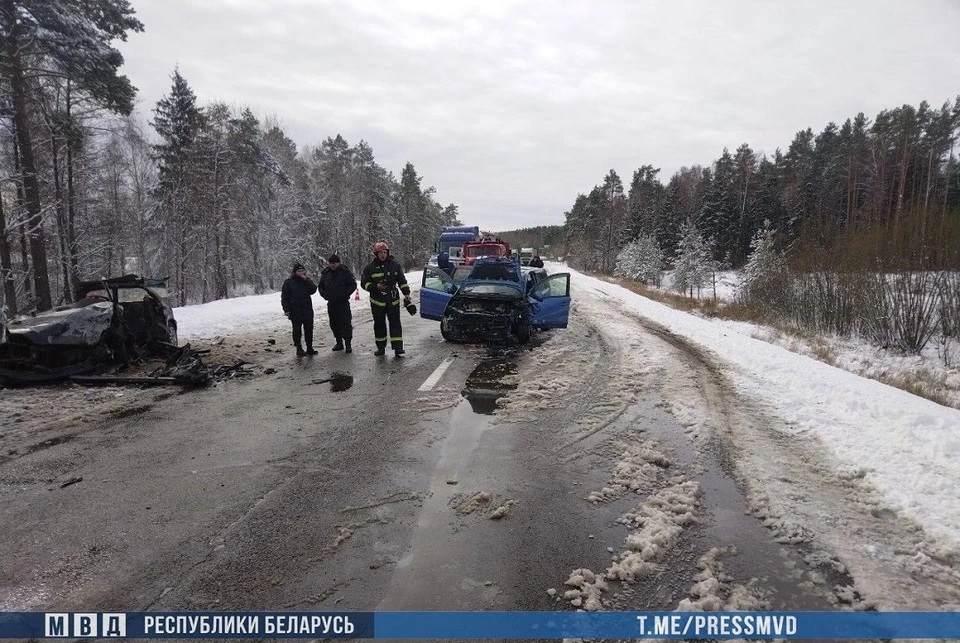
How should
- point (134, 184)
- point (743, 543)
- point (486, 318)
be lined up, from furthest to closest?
point (134, 184) < point (486, 318) < point (743, 543)

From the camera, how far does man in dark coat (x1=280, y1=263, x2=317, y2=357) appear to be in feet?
27.8

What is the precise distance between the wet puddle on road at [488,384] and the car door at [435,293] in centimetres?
300

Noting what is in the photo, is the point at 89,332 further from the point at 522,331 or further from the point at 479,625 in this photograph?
the point at 479,625

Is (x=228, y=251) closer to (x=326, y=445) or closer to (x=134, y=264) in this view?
(x=134, y=264)

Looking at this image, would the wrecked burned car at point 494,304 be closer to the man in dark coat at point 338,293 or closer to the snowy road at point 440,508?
the man in dark coat at point 338,293

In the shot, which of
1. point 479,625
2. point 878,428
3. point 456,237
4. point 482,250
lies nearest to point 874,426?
point 878,428

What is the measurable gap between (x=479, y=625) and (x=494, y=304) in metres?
7.38

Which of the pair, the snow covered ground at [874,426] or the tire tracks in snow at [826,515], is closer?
the tire tracks in snow at [826,515]

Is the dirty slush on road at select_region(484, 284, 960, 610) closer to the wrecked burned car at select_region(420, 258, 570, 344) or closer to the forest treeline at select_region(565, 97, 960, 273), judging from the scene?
the wrecked burned car at select_region(420, 258, 570, 344)

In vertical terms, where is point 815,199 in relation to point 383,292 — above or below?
above

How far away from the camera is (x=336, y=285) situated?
28.5 feet

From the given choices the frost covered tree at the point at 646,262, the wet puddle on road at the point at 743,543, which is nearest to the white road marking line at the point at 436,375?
the wet puddle on road at the point at 743,543

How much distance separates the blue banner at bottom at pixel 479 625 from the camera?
7.39 ft

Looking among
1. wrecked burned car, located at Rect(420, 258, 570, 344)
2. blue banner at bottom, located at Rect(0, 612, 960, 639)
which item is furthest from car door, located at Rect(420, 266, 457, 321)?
blue banner at bottom, located at Rect(0, 612, 960, 639)
